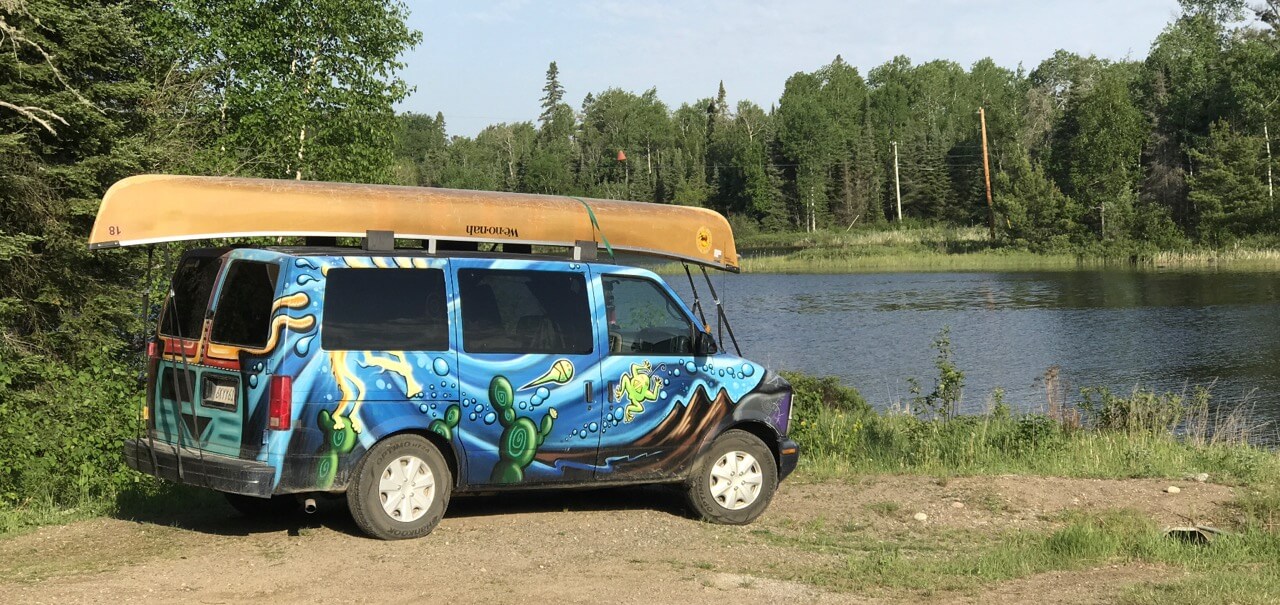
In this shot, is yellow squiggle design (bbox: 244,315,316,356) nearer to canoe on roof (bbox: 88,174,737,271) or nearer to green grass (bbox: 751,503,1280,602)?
canoe on roof (bbox: 88,174,737,271)

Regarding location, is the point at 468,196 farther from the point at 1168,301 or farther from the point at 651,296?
the point at 1168,301

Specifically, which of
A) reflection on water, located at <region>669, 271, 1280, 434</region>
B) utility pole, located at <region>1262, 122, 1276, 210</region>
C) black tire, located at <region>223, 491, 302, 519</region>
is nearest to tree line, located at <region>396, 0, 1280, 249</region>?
utility pole, located at <region>1262, 122, 1276, 210</region>

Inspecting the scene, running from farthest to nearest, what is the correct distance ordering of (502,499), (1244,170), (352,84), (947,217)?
1. (947,217)
2. (1244,170)
3. (352,84)
4. (502,499)

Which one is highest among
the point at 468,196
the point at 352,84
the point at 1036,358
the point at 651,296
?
the point at 352,84

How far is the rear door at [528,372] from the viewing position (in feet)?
29.0

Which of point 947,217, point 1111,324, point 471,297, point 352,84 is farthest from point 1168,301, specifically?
point 947,217

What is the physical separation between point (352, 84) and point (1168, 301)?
1294 inches

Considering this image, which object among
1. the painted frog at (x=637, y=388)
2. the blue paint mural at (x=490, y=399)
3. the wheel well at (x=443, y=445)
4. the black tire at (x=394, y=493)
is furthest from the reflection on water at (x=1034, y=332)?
the black tire at (x=394, y=493)

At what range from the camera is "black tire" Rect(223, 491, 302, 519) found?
31.7 feet

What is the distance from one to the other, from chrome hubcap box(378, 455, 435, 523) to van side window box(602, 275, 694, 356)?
1.71 metres

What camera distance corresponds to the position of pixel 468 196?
9.95 m

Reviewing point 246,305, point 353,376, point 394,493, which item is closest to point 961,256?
point 394,493

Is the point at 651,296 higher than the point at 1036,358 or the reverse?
higher

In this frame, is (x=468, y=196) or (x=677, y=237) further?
(x=677, y=237)
